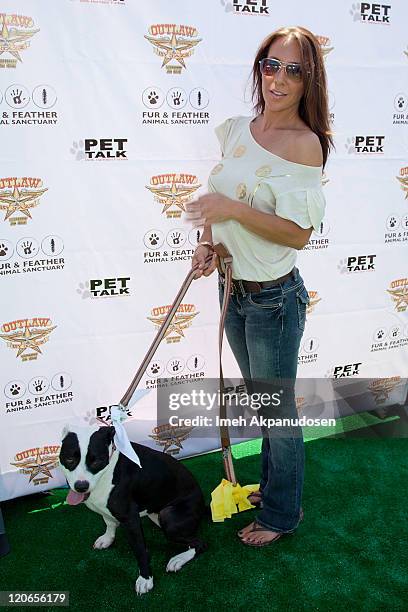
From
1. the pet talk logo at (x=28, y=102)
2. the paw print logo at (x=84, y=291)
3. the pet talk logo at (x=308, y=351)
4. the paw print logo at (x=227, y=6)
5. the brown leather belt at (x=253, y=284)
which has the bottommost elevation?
the pet talk logo at (x=308, y=351)

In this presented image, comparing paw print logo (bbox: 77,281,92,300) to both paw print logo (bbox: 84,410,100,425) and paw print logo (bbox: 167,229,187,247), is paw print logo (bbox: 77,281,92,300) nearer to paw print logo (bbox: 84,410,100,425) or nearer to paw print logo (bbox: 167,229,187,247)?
paw print logo (bbox: 167,229,187,247)

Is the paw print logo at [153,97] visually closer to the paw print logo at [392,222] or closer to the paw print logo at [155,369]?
the paw print logo at [155,369]

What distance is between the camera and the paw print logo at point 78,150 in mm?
A: 2139

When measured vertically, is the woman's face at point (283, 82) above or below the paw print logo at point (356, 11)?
below

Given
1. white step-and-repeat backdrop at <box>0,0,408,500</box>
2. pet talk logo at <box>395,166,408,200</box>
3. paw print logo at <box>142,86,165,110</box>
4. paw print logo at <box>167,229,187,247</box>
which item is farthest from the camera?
pet talk logo at <box>395,166,408,200</box>

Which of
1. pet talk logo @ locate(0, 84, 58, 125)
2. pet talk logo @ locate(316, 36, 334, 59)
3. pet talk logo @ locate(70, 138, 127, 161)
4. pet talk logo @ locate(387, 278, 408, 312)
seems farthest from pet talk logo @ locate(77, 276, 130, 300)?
pet talk logo @ locate(387, 278, 408, 312)

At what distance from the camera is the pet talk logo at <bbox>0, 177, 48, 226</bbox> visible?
2088mm

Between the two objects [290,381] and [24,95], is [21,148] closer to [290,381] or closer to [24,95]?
[24,95]

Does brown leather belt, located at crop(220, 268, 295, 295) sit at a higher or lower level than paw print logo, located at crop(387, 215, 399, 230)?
lower

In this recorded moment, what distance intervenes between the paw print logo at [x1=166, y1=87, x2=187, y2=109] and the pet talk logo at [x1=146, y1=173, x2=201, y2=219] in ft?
0.87

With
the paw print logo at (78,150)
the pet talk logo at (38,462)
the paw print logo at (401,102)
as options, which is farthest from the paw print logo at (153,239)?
the paw print logo at (401,102)

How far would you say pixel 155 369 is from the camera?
2.54 m

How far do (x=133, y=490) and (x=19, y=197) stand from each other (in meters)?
1.12

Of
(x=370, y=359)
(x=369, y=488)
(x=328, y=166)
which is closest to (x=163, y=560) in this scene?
(x=369, y=488)
